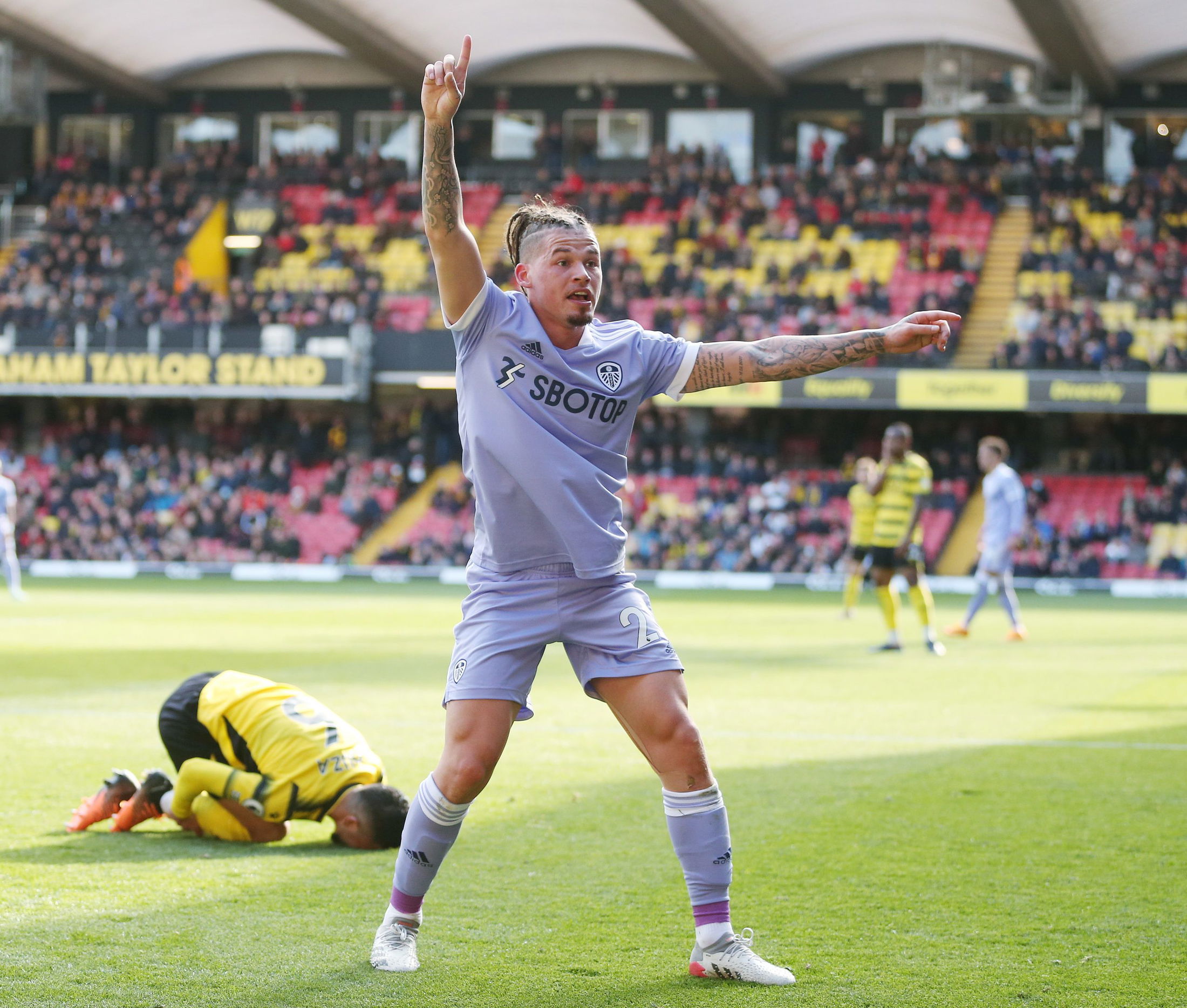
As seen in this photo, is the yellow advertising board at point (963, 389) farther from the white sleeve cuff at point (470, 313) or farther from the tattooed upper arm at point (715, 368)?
the white sleeve cuff at point (470, 313)

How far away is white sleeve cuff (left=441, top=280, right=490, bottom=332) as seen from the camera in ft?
14.7

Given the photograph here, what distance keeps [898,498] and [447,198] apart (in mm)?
11208

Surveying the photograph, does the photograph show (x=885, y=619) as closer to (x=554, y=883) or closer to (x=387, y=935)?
(x=554, y=883)

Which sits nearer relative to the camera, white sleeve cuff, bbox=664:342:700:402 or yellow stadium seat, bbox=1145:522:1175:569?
white sleeve cuff, bbox=664:342:700:402

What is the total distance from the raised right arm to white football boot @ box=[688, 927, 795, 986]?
195 cm

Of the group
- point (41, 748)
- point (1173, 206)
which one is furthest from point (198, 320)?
point (41, 748)

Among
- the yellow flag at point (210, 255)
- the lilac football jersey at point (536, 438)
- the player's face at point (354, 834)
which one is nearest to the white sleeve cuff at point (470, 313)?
the lilac football jersey at point (536, 438)

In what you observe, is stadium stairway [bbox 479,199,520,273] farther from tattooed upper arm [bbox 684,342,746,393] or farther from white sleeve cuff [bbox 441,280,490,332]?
white sleeve cuff [bbox 441,280,490,332]

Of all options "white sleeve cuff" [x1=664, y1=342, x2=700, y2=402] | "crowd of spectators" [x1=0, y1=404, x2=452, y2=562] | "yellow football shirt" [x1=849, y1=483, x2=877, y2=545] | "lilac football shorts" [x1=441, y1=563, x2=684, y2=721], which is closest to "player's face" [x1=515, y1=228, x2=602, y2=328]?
"white sleeve cuff" [x1=664, y1=342, x2=700, y2=402]

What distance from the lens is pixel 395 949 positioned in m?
4.47

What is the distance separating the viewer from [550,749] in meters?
8.90

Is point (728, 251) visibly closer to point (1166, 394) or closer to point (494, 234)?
point (494, 234)

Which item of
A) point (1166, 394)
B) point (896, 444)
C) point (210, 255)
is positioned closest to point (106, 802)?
point (896, 444)

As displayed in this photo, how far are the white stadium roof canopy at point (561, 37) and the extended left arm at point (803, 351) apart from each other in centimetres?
3023
